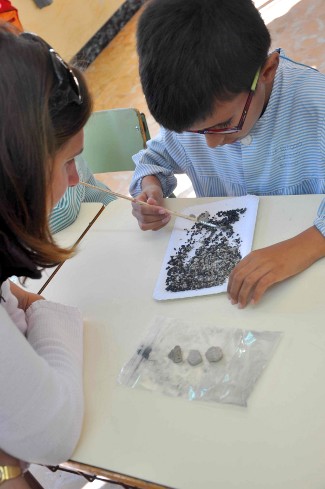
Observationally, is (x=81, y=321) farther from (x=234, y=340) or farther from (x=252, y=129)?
(x=252, y=129)

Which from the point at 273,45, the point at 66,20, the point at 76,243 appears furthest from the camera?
the point at 66,20

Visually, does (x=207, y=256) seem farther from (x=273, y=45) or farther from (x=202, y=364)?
(x=273, y=45)

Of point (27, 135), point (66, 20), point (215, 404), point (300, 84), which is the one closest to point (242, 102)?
point (300, 84)

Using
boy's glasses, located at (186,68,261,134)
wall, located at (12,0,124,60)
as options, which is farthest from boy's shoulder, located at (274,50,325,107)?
wall, located at (12,0,124,60)

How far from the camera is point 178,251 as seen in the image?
1.07 metres

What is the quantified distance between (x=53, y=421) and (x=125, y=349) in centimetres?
20

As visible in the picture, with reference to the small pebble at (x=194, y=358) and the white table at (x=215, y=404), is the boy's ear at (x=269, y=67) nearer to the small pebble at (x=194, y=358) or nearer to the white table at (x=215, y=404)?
the white table at (x=215, y=404)

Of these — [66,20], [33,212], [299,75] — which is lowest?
[66,20]

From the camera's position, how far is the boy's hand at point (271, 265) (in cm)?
87

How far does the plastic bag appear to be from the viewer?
771mm

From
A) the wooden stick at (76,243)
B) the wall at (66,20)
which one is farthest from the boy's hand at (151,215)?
the wall at (66,20)

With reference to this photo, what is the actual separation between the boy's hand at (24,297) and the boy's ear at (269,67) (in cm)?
67

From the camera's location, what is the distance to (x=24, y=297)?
106 centimetres

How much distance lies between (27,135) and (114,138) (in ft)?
3.27
